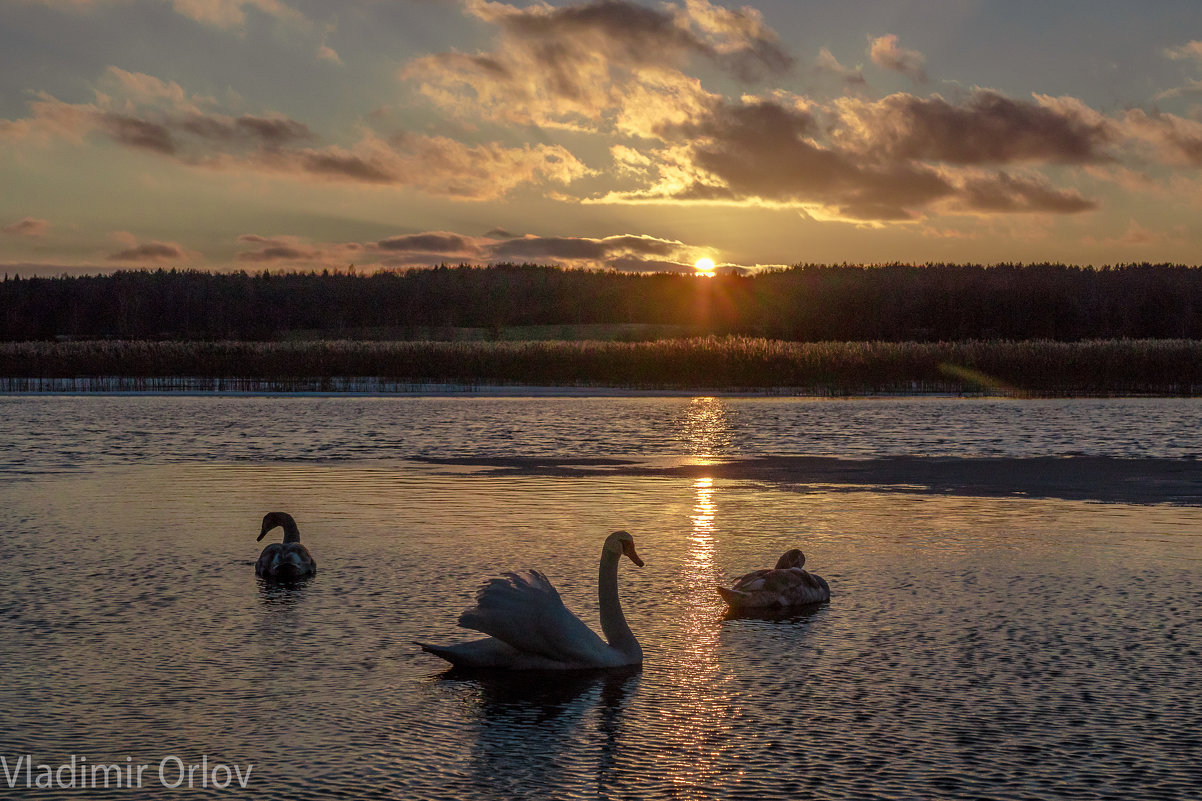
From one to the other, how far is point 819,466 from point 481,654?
1416 cm

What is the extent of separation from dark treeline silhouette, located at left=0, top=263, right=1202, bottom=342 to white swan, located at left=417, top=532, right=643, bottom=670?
108759 mm

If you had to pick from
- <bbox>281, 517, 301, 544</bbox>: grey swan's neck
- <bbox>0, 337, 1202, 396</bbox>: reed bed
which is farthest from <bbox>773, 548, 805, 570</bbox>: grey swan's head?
<bbox>0, 337, 1202, 396</bbox>: reed bed

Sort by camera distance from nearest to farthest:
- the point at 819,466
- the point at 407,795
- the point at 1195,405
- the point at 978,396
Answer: the point at 407,795, the point at 819,466, the point at 1195,405, the point at 978,396

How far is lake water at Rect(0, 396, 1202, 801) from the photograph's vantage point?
5895 mm

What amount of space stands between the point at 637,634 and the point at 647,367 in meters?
46.4

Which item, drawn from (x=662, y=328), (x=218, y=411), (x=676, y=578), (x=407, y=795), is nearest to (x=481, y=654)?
(x=407, y=795)

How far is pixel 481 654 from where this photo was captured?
25.1ft

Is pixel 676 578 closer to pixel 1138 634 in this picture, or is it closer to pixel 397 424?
pixel 1138 634

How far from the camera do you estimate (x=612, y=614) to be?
7801 millimetres

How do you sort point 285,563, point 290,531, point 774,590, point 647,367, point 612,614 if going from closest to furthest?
point 612,614
point 774,590
point 285,563
point 290,531
point 647,367

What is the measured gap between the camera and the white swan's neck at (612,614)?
7680 mm

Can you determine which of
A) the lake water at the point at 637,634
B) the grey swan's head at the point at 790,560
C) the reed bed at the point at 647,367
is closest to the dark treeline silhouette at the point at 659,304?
the reed bed at the point at 647,367

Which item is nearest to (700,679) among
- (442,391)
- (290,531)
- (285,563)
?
(285,563)

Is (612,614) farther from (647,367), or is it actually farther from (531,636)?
(647,367)
